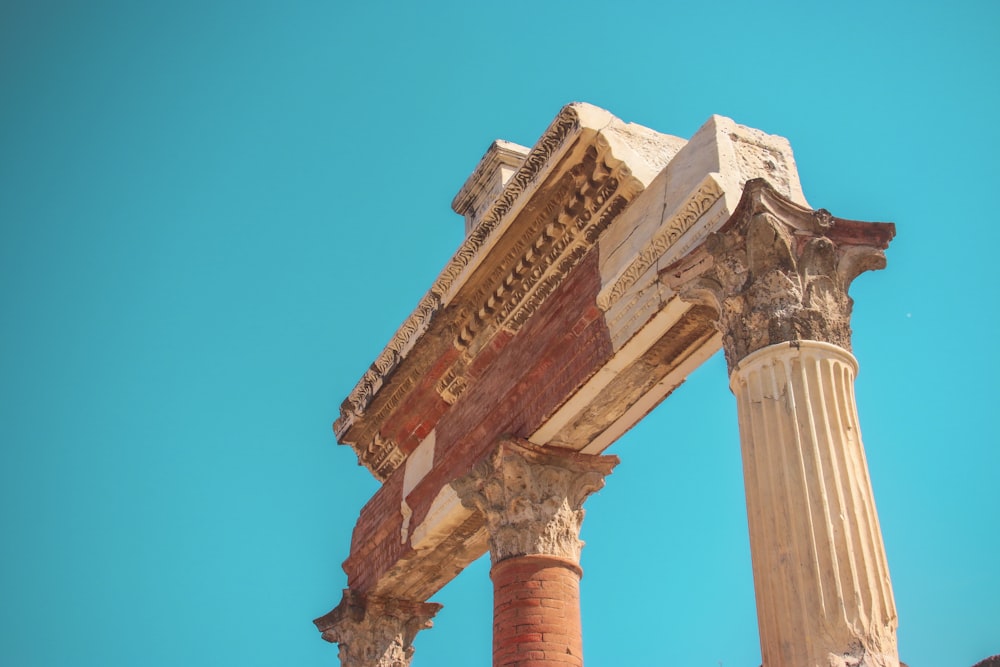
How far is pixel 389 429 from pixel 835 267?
660cm

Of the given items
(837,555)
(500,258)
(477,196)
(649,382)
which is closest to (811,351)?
(837,555)

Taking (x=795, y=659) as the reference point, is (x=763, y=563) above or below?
above

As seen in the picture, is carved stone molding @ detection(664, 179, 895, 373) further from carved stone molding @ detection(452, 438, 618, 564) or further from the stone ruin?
carved stone molding @ detection(452, 438, 618, 564)

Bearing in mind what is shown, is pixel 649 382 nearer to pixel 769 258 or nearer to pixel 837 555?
pixel 769 258

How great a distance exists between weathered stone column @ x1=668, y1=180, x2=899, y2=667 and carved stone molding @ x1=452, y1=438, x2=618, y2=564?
2756mm

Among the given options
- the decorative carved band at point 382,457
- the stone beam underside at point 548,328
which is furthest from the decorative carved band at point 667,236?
the decorative carved band at point 382,457

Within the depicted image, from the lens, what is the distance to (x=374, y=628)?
1230 cm

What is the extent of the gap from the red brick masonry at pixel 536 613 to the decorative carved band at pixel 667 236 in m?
2.36

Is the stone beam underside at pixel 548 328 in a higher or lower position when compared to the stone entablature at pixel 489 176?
lower

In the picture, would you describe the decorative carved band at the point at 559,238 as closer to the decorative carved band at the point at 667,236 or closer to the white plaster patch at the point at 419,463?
the decorative carved band at the point at 667,236

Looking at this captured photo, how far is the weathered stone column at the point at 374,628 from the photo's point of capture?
12242 mm

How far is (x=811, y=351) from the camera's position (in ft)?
21.3

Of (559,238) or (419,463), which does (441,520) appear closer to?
(419,463)

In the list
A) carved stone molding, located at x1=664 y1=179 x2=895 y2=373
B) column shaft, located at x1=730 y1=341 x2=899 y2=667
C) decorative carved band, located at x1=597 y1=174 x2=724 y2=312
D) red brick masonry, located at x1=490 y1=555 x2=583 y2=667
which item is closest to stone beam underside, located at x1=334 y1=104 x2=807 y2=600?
decorative carved band, located at x1=597 y1=174 x2=724 y2=312
